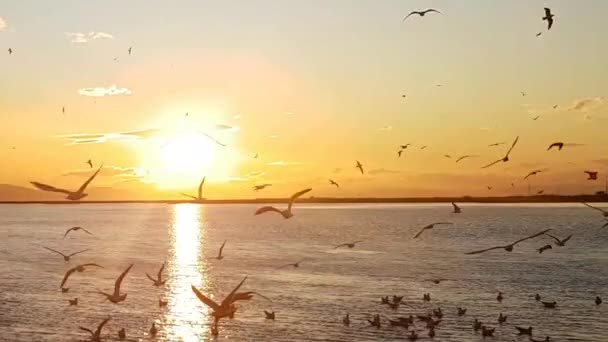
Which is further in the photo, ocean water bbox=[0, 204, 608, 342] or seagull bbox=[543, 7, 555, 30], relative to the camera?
ocean water bbox=[0, 204, 608, 342]

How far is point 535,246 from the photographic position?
15762cm

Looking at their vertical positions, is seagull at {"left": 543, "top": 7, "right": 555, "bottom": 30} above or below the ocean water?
above

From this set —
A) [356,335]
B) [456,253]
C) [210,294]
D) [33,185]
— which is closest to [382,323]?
[356,335]

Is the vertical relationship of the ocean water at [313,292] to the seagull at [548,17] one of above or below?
below

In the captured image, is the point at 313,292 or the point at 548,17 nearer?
the point at 548,17

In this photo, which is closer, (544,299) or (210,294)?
(544,299)

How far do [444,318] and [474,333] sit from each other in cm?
598

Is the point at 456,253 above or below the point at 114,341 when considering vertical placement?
above

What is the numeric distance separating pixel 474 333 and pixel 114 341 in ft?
84.4

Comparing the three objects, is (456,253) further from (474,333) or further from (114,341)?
(114,341)

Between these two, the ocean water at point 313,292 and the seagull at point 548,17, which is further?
the ocean water at point 313,292

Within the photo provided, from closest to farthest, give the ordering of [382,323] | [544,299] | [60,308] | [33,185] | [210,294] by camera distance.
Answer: [33,185] < [382,323] < [60,308] < [544,299] < [210,294]

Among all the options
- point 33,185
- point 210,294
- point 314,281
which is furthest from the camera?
point 314,281

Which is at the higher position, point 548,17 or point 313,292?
point 548,17
